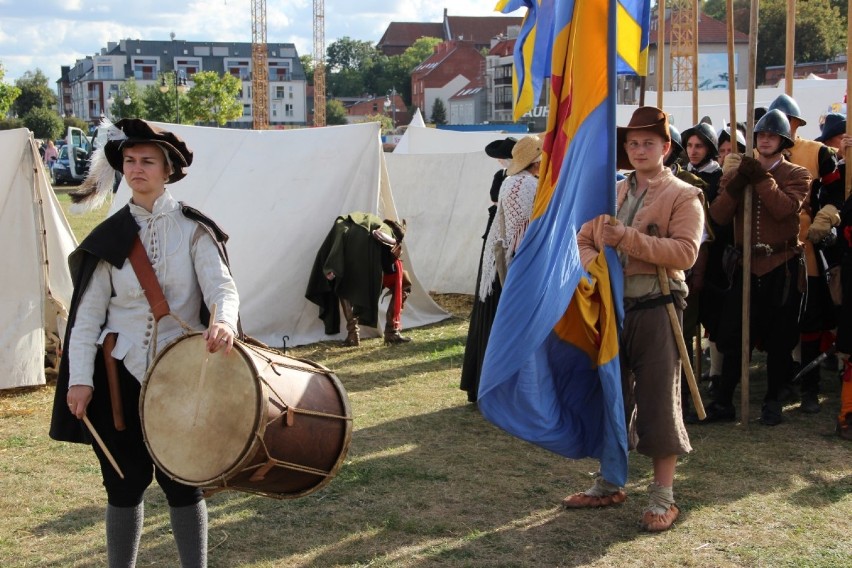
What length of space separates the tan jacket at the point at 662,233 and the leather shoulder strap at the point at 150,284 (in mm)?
1908

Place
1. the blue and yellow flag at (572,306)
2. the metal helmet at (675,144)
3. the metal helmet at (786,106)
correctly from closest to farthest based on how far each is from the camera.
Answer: the blue and yellow flag at (572,306)
the metal helmet at (675,144)
the metal helmet at (786,106)

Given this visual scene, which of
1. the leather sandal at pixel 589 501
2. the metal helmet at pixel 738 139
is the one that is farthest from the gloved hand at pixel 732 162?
the leather sandal at pixel 589 501

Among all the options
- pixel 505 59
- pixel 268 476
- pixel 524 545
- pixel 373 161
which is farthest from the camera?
pixel 505 59

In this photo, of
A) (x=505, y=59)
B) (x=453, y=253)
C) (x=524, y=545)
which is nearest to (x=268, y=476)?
(x=524, y=545)

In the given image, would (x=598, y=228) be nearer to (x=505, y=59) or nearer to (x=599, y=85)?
(x=599, y=85)

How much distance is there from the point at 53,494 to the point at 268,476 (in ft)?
7.22

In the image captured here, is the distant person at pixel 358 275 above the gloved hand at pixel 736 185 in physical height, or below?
below

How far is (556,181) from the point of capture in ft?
15.0

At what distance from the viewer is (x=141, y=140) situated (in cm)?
344

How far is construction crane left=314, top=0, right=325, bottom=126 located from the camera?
101 m

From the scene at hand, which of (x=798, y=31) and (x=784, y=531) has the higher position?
(x=798, y=31)

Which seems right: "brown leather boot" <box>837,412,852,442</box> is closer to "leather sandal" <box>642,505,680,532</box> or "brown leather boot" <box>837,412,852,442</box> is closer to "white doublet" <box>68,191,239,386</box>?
"leather sandal" <box>642,505,680,532</box>

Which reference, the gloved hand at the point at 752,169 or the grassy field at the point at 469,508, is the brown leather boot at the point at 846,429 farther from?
the gloved hand at the point at 752,169

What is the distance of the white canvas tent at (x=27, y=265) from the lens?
730 cm
